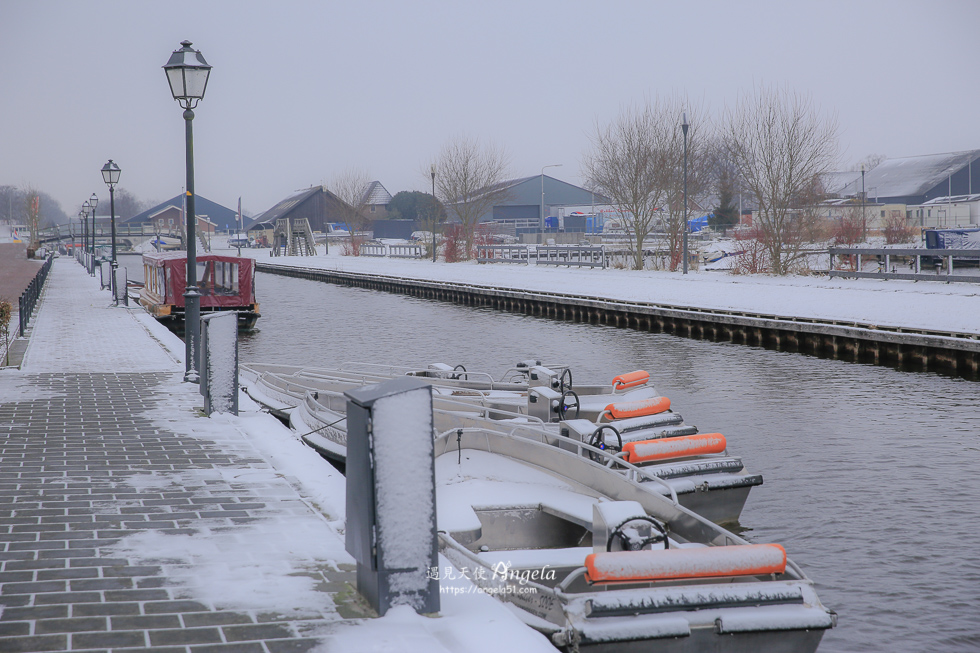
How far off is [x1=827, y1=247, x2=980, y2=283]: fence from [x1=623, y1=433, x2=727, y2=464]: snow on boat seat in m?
21.9

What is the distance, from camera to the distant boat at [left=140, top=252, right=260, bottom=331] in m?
29.2

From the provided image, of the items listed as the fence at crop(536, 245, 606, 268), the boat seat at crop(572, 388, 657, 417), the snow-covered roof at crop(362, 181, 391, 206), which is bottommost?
the boat seat at crop(572, 388, 657, 417)

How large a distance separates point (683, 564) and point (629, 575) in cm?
39

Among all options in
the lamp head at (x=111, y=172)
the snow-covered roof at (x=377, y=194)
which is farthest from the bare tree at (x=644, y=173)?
the snow-covered roof at (x=377, y=194)

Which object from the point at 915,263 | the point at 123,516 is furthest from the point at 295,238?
the point at 123,516

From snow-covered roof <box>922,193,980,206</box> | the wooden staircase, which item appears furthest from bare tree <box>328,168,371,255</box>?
snow-covered roof <box>922,193,980,206</box>

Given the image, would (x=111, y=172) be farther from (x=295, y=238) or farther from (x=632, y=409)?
(x=295, y=238)

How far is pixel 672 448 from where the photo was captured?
30.6ft

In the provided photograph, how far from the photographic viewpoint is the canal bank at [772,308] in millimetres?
19680

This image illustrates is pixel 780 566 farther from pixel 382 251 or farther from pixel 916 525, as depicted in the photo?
pixel 382 251

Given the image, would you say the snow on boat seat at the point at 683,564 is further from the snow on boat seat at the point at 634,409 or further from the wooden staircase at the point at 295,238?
the wooden staircase at the point at 295,238

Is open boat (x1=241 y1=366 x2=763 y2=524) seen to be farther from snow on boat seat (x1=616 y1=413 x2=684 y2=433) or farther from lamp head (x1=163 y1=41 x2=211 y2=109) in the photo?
lamp head (x1=163 y1=41 x2=211 y2=109)

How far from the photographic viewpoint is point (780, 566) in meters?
5.69

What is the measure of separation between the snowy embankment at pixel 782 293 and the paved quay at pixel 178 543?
A: 56.6ft
